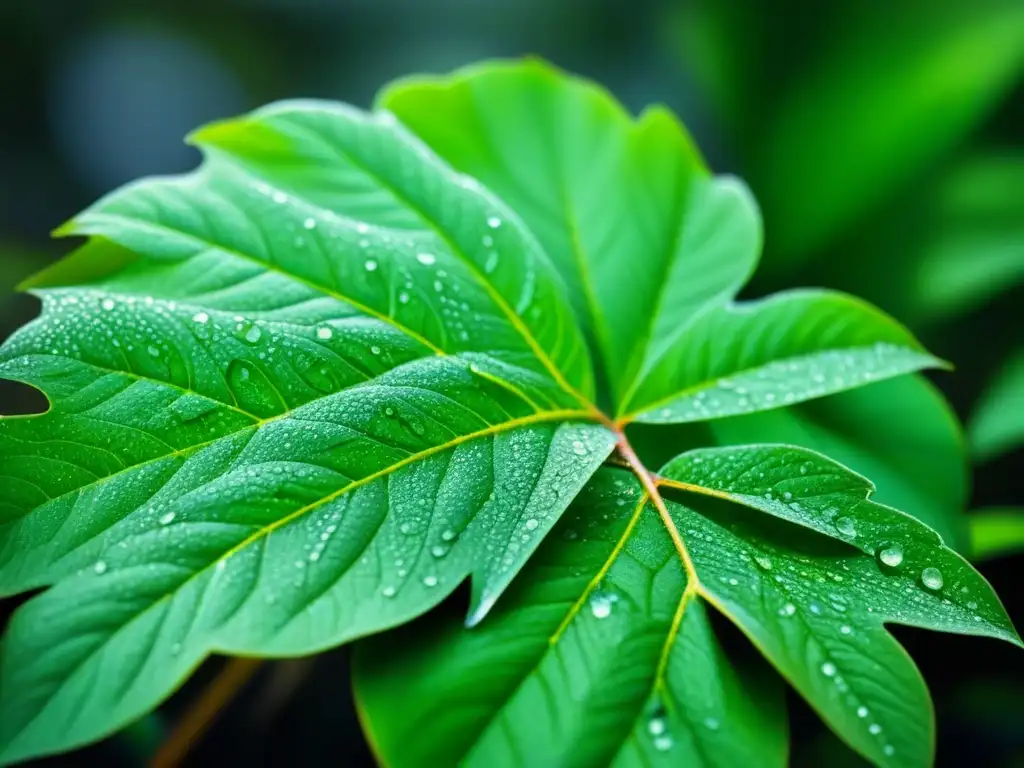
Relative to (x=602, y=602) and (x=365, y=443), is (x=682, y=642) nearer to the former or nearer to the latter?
(x=602, y=602)

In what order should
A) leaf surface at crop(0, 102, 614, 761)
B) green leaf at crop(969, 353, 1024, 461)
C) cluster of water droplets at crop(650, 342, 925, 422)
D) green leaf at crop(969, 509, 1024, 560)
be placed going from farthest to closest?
green leaf at crop(969, 353, 1024, 461), green leaf at crop(969, 509, 1024, 560), cluster of water droplets at crop(650, 342, 925, 422), leaf surface at crop(0, 102, 614, 761)

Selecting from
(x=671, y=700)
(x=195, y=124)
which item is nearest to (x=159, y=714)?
(x=671, y=700)

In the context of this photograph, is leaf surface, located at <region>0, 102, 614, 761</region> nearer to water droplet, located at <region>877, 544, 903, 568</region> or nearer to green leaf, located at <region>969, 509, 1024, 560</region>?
water droplet, located at <region>877, 544, 903, 568</region>

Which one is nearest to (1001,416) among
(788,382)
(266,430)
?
(788,382)

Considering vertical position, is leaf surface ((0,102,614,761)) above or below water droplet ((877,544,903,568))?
above

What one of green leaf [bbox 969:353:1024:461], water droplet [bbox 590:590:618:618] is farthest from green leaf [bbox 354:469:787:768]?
green leaf [bbox 969:353:1024:461]

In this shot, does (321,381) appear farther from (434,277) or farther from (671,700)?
(671,700)
